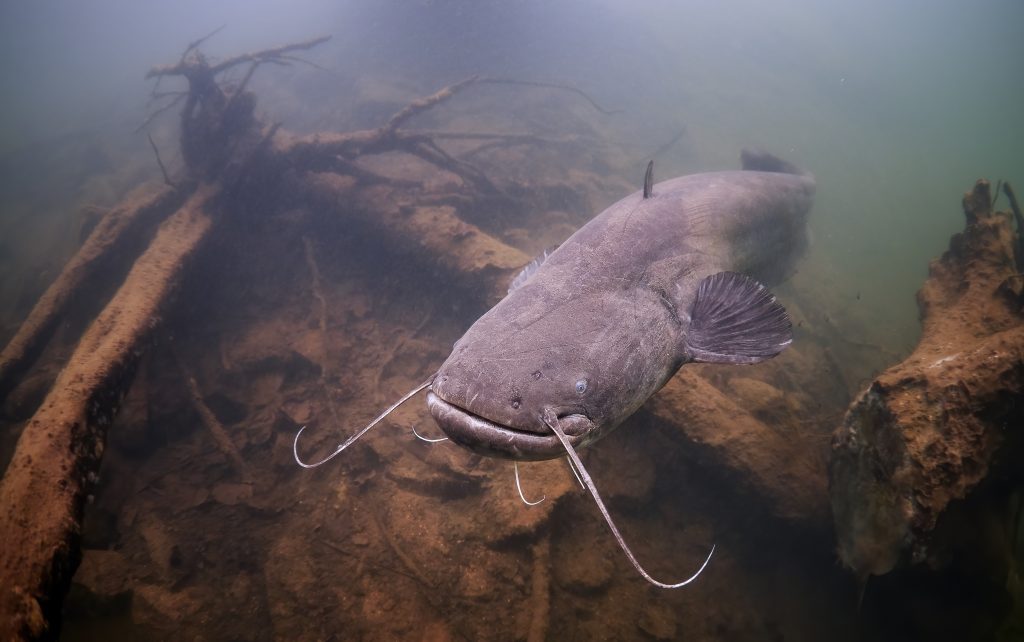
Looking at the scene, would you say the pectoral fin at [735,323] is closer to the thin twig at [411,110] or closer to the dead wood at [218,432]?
the dead wood at [218,432]

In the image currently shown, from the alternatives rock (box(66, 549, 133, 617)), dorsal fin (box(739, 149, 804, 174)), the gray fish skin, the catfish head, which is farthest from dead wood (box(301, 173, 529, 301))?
dorsal fin (box(739, 149, 804, 174))

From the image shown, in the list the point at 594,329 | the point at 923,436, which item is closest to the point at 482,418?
the point at 594,329

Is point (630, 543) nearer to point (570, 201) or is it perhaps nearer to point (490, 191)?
point (490, 191)

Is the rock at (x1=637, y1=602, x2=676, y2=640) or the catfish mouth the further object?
the rock at (x1=637, y1=602, x2=676, y2=640)

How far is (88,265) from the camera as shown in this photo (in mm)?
5199

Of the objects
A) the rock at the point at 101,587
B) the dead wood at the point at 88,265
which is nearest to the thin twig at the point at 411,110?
the dead wood at the point at 88,265

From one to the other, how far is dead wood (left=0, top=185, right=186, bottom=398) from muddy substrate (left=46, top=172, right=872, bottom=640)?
1290mm

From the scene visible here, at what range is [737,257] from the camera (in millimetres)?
3344

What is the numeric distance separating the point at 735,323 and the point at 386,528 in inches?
121

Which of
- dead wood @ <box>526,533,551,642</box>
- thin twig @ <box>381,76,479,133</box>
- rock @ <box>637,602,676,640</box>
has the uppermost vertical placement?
thin twig @ <box>381,76,479,133</box>

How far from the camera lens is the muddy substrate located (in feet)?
9.50

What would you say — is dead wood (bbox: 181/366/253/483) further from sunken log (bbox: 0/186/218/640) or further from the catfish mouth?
the catfish mouth

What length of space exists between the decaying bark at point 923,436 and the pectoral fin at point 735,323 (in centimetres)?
109

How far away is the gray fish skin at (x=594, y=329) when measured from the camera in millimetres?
1674
